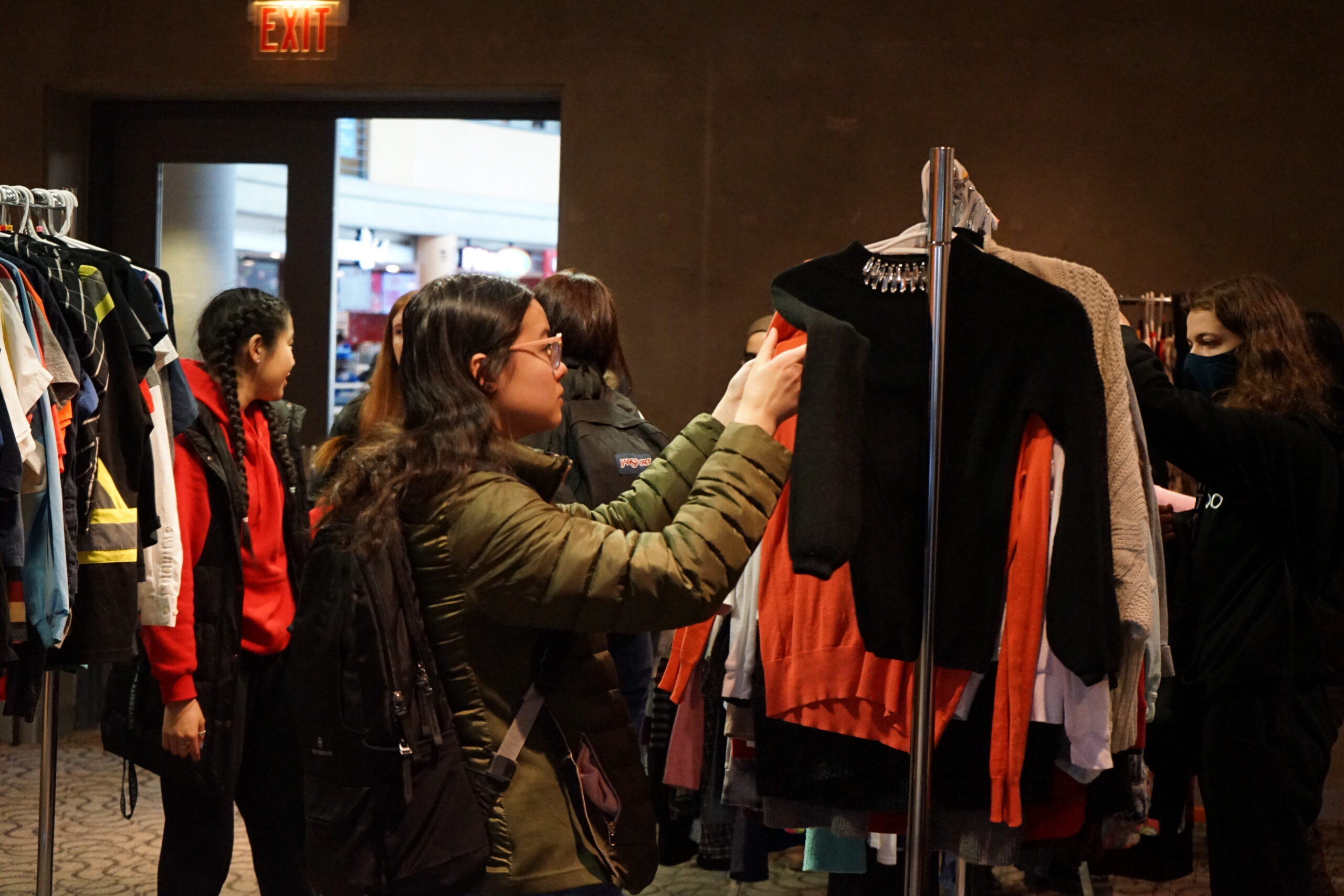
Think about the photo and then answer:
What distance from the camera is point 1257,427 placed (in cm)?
256

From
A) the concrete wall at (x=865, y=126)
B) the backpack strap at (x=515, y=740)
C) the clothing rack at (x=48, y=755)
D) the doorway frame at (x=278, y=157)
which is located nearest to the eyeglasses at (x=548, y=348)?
the backpack strap at (x=515, y=740)

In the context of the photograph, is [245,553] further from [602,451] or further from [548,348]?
[548,348]

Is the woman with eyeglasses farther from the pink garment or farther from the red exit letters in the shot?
the red exit letters

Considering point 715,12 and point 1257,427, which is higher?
point 715,12

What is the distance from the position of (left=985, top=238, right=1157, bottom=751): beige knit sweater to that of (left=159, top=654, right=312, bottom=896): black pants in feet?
5.62

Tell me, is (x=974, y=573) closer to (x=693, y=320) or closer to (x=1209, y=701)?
(x=1209, y=701)

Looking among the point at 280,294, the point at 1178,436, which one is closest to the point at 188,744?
the point at 1178,436

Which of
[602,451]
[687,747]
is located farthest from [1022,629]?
[602,451]

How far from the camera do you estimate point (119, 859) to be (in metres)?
3.96

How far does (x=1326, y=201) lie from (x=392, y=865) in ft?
13.9

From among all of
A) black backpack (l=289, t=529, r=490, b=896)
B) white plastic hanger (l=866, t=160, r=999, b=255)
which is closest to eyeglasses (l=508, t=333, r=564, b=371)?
black backpack (l=289, t=529, r=490, b=896)

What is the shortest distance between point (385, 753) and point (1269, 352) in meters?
2.07

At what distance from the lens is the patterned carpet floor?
12.3 ft

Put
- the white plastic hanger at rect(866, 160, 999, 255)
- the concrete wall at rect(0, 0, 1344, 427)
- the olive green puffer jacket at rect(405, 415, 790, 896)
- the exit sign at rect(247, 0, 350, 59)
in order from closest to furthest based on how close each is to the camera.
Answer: the olive green puffer jacket at rect(405, 415, 790, 896)
the white plastic hanger at rect(866, 160, 999, 255)
the concrete wall at rect(0, 0, 1344, 427)
the exit sign at rect(247, 0, 350, 59)
